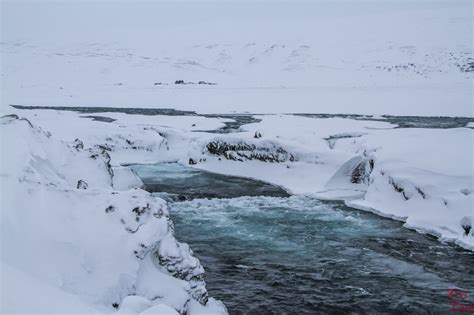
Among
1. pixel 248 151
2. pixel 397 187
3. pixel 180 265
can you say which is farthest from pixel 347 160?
pixel 180 265

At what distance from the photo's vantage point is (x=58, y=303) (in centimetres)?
469

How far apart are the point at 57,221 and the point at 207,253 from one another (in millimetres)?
4138

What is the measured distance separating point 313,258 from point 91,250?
16.1 ft

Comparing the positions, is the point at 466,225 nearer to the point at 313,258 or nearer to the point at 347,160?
the point at 313,258

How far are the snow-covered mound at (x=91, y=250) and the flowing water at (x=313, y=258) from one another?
1507 mm

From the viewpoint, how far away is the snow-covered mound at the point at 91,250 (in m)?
5.25

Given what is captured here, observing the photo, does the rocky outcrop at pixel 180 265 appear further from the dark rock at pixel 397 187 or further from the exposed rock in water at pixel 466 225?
the dark rock at pixel 397 187

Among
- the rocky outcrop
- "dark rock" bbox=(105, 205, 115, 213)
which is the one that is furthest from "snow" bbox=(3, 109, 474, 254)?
"dark rock" bbox=(105, 205, 115, 213)

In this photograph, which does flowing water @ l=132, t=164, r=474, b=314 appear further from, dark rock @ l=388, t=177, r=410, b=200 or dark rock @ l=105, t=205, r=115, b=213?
dark rock @ l=105, t=205, r=115, b=213

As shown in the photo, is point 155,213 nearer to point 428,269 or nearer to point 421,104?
point 428,269

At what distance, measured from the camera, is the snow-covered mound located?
525cm

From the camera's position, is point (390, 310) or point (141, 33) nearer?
point (390, 310)

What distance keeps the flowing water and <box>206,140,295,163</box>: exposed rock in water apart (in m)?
3.10

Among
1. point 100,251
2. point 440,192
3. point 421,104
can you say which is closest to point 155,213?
point 100,251
